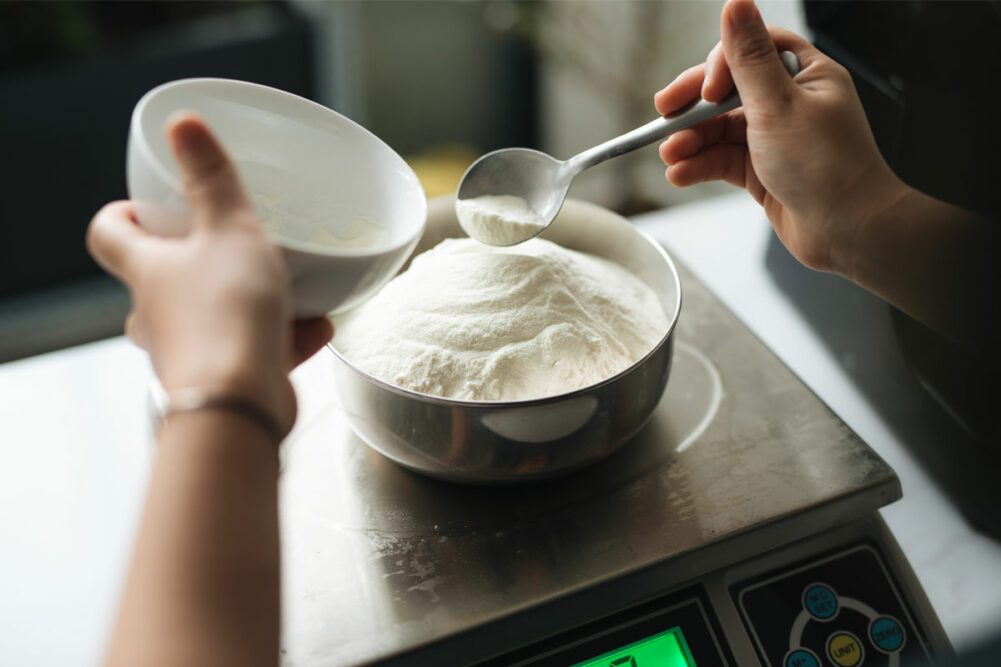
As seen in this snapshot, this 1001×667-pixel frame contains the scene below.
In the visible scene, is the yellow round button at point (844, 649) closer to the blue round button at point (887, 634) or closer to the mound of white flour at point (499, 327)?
the blue round button at point (887, 634)

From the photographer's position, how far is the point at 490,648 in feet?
1.83

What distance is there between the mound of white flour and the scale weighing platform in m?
0.10

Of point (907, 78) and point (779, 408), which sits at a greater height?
point (907, 78)

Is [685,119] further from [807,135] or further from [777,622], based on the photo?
[777,622]

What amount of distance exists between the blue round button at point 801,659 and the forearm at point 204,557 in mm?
372

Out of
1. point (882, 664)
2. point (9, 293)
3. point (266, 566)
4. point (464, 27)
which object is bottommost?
point (882, 664)

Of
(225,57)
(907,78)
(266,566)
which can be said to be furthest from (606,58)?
(266,566)

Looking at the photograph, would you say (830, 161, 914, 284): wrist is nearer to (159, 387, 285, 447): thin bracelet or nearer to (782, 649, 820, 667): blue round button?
(782, 649, 820, 667): blue round button

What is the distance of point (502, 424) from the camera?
545 mm

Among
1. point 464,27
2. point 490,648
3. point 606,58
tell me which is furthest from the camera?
point 464,27

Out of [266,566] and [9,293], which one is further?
[9,293]

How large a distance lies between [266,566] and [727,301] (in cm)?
64

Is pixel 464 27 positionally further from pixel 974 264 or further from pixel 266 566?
Answer: pixel 266 566

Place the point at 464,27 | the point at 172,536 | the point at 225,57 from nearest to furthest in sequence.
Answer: the point at 172,536
the point at 225,57
the point at 464,27
